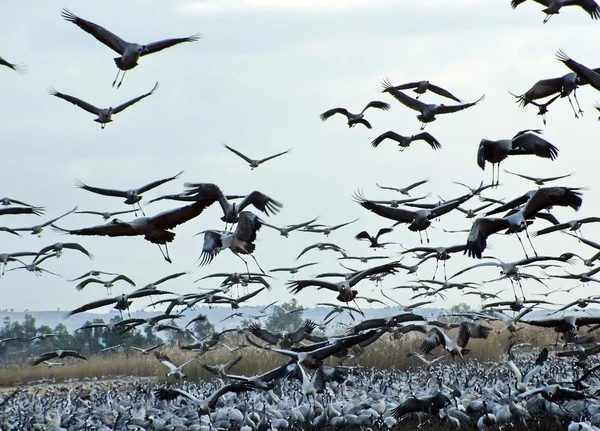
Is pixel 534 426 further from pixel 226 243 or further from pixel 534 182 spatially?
pixel 226 243

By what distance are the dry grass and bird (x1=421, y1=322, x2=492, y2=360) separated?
8071mm

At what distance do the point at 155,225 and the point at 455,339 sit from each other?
676cm

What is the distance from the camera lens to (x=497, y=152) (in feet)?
43.4

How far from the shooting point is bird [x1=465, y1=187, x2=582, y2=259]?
12.2 meters

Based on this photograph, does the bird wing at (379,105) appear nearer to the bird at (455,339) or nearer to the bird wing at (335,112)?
the bird wing at (335,112)

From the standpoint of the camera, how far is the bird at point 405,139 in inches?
774

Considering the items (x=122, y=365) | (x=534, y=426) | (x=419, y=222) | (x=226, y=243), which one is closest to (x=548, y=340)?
(x=122, y=365)

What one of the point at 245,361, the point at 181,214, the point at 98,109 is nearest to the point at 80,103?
the point at 98,109

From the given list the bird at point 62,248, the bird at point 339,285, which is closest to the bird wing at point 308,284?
the bird at point 339,285

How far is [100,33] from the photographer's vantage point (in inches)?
576

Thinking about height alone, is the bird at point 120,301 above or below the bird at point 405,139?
below

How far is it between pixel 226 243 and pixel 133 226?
1.25m

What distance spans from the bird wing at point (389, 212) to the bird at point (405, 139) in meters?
4.94

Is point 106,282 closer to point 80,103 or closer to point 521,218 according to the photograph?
point 80,103
